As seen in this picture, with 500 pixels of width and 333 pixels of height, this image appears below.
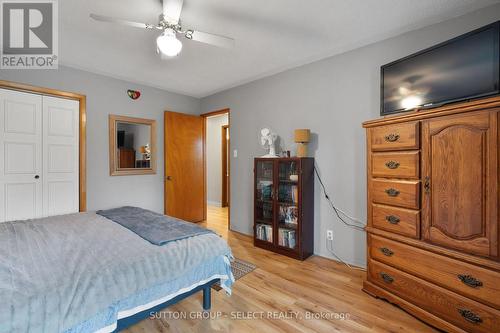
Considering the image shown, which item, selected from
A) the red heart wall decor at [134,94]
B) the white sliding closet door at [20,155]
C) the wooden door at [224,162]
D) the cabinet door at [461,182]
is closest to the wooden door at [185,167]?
the red heart wall decor at [134,94]

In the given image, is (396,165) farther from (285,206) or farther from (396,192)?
(285,206)

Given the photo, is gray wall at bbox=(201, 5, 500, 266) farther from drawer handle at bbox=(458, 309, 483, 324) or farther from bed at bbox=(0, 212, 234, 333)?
bed at bbox=(0, 212, 234, 333)

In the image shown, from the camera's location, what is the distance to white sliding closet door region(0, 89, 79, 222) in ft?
8.78

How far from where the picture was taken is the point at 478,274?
1438 mm

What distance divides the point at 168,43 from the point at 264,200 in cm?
215

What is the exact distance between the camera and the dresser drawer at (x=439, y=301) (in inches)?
55.5

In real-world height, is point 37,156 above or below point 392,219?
above

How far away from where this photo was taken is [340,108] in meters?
2.69

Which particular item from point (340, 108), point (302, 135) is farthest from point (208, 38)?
point (340, 108)

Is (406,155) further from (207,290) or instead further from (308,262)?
(207,290)

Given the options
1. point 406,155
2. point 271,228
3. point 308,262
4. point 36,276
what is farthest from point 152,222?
point 406,155

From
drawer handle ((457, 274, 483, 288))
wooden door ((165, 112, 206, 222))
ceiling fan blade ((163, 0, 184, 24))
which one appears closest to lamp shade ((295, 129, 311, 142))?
ceiling fan blade ((163, 0, 184, 24))

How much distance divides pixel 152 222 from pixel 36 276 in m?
0.98

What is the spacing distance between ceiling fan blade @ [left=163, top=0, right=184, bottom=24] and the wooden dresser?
5.86 feet
